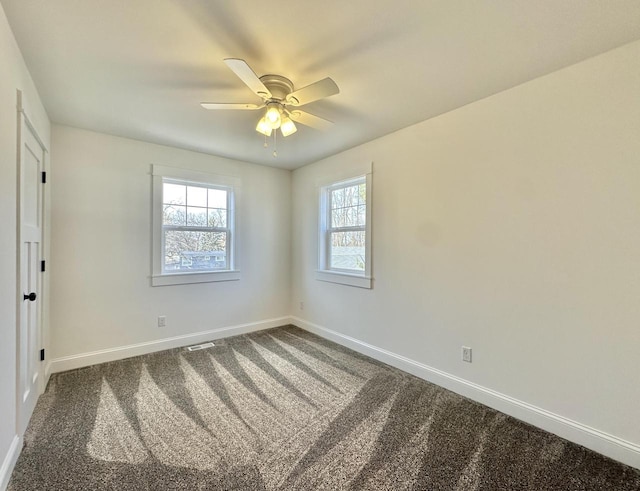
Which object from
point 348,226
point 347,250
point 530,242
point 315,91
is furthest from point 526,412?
point 315,91

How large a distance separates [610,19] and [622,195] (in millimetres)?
942

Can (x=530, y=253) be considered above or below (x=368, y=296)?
above

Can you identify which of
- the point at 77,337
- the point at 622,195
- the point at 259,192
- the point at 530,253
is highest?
the point at 259,192

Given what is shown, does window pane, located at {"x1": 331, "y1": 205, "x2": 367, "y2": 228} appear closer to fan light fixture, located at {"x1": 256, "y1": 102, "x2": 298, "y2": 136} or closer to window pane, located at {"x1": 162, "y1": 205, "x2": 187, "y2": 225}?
Result: fan light fixture, located at {"x1": 256, "y1": 102, "x2": 298, "y2": 136}

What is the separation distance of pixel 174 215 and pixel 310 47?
261 cm

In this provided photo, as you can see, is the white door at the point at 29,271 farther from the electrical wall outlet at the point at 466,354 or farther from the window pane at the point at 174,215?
the electrical wall outlet at the point at 466,354

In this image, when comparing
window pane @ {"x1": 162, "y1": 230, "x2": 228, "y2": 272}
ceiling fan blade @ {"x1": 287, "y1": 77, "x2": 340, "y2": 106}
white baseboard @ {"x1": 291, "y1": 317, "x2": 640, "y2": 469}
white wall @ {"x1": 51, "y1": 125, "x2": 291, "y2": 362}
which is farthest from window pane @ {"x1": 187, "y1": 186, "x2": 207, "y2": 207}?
white baseboard @ {"x1": 291, "y1": 317, "x2": 640, "y2": 469}

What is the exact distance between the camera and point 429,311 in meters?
2.76

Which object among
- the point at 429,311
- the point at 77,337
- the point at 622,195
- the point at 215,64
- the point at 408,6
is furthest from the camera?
the point at 77,337

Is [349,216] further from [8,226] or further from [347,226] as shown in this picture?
[8,226]

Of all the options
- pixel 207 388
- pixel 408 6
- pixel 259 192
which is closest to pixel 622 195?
pixel 408 6

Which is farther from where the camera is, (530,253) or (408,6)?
(530,253)

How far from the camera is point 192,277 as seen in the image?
12.0 ft

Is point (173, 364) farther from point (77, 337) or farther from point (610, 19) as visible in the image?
point (610, 19)
